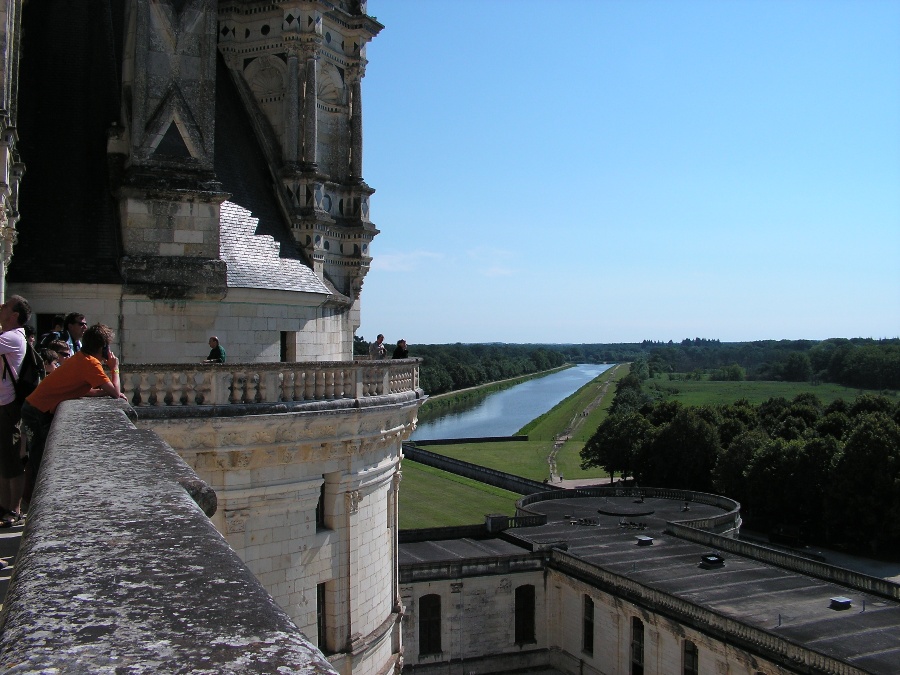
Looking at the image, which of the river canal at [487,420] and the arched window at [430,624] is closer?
the arched window at [430,624]

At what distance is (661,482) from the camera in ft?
225

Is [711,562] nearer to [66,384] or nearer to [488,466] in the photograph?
[66,384]

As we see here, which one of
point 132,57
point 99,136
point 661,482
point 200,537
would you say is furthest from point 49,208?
point 661,482

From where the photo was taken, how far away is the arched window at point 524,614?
37188 millimetres

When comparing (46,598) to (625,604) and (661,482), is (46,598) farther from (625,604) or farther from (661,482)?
(661,482)

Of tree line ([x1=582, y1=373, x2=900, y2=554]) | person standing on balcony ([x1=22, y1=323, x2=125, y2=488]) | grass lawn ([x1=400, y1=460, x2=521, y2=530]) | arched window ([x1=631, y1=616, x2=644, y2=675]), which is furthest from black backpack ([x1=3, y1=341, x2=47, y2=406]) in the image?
tree line ([x1=582, y1=373, x2=900, y2=554])

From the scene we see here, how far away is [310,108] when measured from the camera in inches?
864

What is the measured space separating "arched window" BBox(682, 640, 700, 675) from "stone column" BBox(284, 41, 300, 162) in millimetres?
20353

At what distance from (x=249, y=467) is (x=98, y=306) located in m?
4.94

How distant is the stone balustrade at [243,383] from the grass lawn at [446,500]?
118 ft

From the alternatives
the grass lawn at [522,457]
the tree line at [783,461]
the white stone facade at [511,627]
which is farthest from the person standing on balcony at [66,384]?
the grass lawn at [522,457]

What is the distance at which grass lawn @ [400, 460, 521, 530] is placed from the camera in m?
54.6

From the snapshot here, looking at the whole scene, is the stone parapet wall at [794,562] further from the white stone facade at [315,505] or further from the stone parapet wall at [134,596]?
the stone parapet wall at [134,596]

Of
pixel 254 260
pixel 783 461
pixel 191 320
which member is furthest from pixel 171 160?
pixel 783 461
